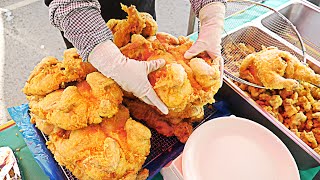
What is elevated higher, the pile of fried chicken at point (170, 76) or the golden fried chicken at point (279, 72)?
the pile of fried chicken at point (170, 76)

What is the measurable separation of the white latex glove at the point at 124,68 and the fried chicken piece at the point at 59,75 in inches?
3.4

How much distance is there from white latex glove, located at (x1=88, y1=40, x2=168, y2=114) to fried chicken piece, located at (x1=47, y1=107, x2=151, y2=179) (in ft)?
0.39

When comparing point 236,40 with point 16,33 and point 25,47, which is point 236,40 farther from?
point 16,33

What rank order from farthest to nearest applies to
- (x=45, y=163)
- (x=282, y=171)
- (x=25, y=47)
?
(x=25, y=47) < (x=45, y=163) < (x=282, y=171)

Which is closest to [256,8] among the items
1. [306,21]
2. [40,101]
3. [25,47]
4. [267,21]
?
[267,21]

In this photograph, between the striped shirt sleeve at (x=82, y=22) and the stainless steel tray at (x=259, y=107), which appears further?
the stainless steel tray at (x=259, y=107)

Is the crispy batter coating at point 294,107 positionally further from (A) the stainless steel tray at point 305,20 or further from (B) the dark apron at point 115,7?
(B) the dark apron at point 115,7

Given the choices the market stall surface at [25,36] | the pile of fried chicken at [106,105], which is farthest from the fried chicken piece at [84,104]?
the market stall surface at [25,36]

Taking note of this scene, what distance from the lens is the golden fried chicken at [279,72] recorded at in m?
1.37

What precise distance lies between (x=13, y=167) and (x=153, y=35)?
0.76 m

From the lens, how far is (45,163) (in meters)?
1.19

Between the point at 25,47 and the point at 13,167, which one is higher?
the point at 13,167

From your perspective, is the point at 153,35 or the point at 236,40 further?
the point at 236,40

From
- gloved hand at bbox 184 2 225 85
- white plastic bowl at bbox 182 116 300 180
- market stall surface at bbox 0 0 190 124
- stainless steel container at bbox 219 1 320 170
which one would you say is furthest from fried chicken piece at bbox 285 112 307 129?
market stall surface at bbox 0 0 190 124
